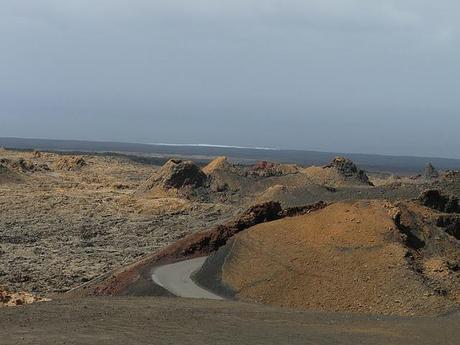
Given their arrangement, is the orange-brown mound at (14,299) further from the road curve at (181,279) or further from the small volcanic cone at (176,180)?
the small volcanic cone at (176,180)

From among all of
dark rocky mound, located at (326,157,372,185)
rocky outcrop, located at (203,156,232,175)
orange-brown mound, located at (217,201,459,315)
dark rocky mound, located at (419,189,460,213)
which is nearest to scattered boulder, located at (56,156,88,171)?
rocky outcrop, located at (203,156,232,175)

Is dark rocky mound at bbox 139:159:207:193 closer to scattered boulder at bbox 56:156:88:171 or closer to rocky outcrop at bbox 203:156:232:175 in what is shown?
rocky outcrop at bbox 203:156:232:175

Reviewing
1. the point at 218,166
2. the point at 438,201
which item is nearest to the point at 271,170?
the point at 218,166

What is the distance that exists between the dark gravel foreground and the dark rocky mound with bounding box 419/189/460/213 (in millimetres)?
9033

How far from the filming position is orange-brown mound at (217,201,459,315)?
17.5 m

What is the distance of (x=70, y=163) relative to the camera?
68.0 meters

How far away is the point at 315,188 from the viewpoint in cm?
3700

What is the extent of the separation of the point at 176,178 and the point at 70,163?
25.0m

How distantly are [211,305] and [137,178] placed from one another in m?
48.7

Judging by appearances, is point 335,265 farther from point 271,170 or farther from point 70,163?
point 70,163

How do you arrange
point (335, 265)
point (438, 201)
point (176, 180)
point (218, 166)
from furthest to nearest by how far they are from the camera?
point (218, 166) < point (176, 180) < point (438, 201) < point (335, 265)

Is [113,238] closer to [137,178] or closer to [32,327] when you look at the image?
[32,327]

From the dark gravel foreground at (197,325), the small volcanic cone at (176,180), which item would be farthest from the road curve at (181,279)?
the small volcanic cone at (176,180)

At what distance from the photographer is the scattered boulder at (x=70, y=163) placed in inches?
2635
